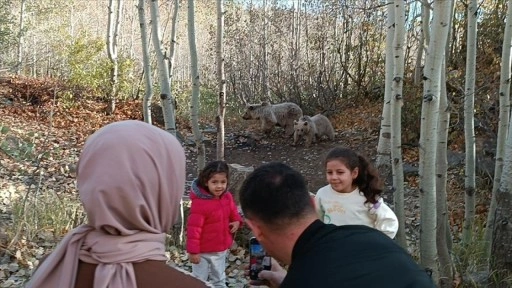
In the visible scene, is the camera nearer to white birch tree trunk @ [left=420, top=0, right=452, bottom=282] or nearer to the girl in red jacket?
the girl in red jacket

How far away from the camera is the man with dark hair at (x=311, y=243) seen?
1.39 metres

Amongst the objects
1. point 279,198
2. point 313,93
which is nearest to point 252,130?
point 313,93

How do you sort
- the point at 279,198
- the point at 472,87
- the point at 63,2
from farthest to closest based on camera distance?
the point at 63,2 → the point at 472,87 → the point at 279,198

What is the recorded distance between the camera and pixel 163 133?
154cm

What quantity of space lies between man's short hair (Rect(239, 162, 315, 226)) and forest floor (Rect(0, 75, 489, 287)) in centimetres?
336

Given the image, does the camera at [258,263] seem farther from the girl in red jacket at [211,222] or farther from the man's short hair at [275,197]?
the girl in red jacket at [211,222]

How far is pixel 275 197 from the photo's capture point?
1726 millimetres

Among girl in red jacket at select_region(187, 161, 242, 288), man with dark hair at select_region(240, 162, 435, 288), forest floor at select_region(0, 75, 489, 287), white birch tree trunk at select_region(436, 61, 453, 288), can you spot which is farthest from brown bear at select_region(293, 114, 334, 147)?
man with dark hair at select_region(240, 162, 435, 288)

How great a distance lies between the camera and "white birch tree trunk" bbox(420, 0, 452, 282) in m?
3.42

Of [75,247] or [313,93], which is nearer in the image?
[75,247]

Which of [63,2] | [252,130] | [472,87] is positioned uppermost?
[63,2]

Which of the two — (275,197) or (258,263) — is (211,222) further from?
(275,197)

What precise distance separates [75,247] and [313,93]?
46.4 ft

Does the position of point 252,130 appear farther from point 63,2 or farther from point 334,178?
point 63,2
